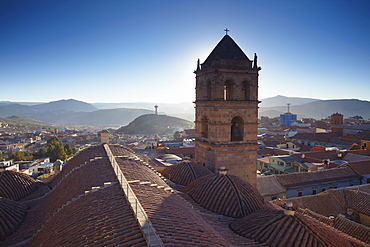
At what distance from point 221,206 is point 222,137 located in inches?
170

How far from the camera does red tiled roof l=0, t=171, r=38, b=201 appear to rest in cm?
1059

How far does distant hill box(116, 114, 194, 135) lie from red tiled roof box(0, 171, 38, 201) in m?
94.3

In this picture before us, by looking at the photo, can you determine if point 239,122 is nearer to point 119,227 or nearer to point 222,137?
point 222,137

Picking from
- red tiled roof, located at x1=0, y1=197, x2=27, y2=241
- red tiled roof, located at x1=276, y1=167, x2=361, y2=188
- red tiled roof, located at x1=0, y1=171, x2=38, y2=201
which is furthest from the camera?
red tiled roof, located at x1=276, y1=167, x2=361, y2=188

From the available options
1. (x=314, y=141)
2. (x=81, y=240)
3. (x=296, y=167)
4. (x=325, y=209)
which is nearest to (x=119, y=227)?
(x=81, y=240)

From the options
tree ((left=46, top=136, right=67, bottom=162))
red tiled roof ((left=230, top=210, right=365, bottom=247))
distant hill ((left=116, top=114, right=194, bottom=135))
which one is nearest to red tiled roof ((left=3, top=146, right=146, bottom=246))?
red tiled roof ((left=230, top=210, right=365, bottom=247))

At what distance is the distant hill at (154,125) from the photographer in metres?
109

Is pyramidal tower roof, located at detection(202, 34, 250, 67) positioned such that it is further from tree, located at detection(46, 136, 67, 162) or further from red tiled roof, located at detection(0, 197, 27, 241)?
tree, located at detection(46, 136, 67, 162)

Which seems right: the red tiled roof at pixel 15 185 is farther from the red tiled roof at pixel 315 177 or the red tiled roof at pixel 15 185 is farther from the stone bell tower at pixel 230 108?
the red tiled roof at pixel 315 177

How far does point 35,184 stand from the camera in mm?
11953


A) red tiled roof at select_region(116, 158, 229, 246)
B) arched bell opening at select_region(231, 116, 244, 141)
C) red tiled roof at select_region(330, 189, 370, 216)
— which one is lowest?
red tiled roof at select_region(330, 189, 370, 216)

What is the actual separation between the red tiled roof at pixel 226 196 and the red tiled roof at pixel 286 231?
3.16ft

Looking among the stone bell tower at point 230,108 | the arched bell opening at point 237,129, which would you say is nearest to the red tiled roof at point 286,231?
the stone bell tower at point 230,108

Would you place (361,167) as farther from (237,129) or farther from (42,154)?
(42,154)
